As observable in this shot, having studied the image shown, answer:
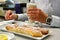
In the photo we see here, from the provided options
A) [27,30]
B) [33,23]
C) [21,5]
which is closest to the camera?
[27,30]

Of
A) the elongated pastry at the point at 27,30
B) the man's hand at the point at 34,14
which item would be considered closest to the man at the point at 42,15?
the man's hand at the point at 34,14

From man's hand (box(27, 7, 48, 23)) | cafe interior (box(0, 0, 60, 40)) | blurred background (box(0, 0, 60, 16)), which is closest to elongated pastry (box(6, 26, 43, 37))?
cafe interior (box(0, 0, 60, 40))

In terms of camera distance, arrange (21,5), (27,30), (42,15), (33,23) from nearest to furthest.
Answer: (27,30) → (33,23) → (42,15) → (21,5)

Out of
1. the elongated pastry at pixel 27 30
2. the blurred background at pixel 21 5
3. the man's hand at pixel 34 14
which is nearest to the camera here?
the elongated pastry at pixel 27 30

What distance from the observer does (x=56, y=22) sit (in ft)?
3.58

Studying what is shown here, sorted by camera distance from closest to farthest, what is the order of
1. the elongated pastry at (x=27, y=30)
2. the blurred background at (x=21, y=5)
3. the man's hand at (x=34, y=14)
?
the elongated pastry at (x=27, y=30), the man's hand at (x=34, y=14), the blurred background at (x=21, y=5)

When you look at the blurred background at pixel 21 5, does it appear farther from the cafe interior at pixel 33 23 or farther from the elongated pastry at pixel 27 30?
the elongated pastry at pixel 27 30

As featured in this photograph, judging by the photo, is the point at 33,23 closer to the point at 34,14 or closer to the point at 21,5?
the point at 34,14

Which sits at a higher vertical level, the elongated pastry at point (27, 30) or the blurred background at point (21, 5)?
the blurred background at point (21, 5)

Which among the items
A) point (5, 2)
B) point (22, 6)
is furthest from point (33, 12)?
point (5, 2)

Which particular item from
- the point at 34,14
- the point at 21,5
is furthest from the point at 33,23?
the point at 21,5

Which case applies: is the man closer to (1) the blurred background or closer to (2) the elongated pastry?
(1) the blurred background

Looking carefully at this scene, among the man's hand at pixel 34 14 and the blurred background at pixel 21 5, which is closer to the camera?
the man's hand at pixel 34 14

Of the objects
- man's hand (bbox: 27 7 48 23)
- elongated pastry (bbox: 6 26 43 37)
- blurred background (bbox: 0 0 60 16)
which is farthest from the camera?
blurred background (bbox: 0 0 60 16)
